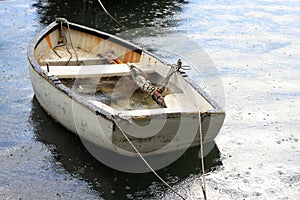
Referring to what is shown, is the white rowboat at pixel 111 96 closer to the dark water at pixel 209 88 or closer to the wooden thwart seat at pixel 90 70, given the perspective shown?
the wooden thwart seat at pixel 90 70

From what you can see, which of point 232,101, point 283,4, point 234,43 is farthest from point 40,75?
point 283,4

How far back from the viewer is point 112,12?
42.7 feet

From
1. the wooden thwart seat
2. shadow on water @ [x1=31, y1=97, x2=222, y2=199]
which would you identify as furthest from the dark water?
the wooden thwart seat

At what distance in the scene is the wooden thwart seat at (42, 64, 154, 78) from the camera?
751 cm

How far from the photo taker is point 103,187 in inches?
236

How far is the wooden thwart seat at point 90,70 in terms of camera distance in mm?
7512

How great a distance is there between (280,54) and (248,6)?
12.3 ft

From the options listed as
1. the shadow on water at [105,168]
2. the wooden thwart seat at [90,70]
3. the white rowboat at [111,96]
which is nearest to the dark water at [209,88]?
the shadow on water at [105,168]

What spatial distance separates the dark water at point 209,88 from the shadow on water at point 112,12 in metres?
0.03

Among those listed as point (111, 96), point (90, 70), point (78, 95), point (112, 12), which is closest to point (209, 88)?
point (111, 96)

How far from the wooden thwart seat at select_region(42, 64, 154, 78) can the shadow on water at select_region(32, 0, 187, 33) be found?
409 centimetres

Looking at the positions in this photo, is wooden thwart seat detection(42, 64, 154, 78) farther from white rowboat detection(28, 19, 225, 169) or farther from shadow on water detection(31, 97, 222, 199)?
shadow on water detection(31, 97, 222, 199)

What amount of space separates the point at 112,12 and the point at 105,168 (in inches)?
294

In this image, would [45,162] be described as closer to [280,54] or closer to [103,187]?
[103,187]
